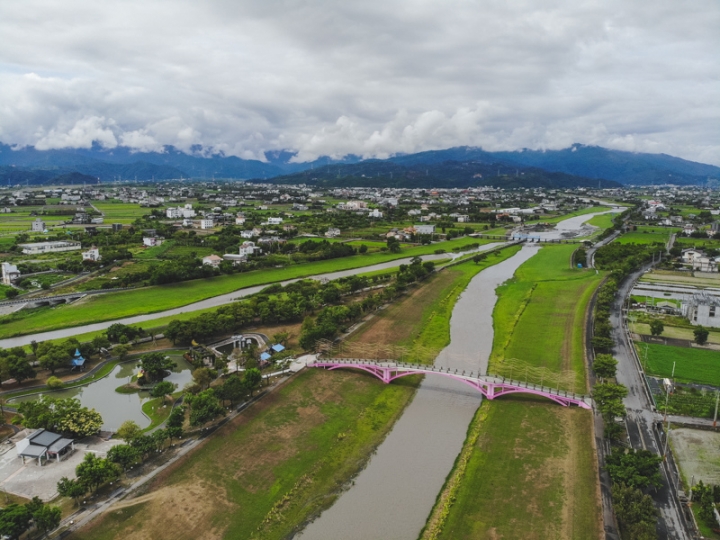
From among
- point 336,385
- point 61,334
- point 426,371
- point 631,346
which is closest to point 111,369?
point 61,334

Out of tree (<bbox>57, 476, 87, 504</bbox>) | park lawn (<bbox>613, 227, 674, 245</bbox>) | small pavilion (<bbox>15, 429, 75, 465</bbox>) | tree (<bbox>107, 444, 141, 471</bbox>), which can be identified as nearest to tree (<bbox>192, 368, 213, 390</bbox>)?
small pavilion (<bbox>15, 429, 75, 465</bbox>)

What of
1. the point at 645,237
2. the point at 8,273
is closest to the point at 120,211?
the point at 8,273

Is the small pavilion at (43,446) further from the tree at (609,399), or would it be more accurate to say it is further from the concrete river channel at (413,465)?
the tree at (609,399)

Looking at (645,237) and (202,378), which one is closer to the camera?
(202,378)

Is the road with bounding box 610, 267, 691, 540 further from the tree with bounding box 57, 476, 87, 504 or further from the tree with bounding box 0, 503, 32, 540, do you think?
the tree with bounding box 0, 503, 32, 540

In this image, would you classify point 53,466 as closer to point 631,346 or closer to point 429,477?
point 429,477

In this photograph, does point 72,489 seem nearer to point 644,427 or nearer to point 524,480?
point 524,480

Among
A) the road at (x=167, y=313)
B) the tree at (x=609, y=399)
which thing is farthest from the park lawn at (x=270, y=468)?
the road at (x=167, y=313)
